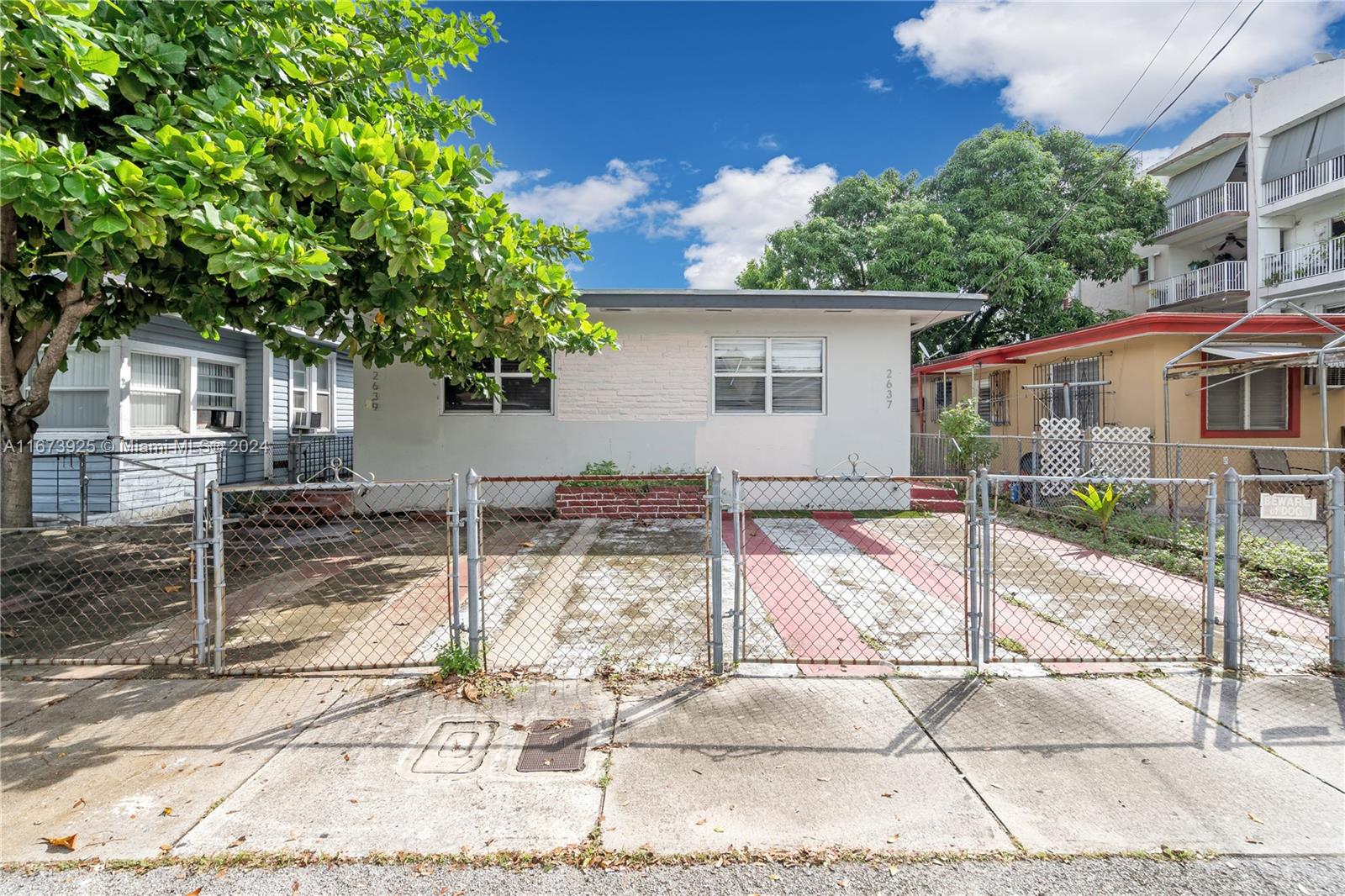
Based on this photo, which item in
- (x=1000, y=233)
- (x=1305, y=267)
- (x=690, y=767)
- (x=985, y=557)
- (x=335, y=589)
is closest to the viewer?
(x=690, y=767)

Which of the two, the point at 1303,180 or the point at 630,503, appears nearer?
the point at 630,503

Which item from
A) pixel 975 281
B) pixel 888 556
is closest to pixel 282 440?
pixel 888 556

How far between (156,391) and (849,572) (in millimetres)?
10727

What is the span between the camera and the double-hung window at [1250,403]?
11562 millimetres

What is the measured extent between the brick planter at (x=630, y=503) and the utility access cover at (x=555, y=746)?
648 centimetres

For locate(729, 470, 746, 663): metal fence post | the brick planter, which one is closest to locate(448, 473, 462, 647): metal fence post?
locate(729, 470, 746, 663): metal fence post

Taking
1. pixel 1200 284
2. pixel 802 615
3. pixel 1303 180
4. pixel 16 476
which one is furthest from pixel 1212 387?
pixel 16 476

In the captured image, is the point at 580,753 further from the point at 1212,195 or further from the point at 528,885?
the point at 1212,195

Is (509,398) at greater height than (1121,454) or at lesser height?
greater

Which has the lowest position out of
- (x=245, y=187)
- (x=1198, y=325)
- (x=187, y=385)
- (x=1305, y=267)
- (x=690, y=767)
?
(x=690, y=767)

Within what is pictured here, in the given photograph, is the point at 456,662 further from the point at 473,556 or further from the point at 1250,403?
the point at 1250,403

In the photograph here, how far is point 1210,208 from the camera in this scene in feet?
71.6

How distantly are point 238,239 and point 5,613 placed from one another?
421cm

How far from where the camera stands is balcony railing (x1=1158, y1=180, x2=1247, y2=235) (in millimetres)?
21359
